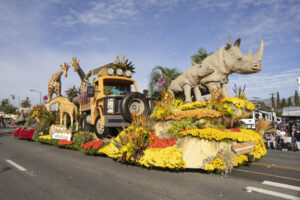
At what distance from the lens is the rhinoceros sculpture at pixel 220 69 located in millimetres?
6961

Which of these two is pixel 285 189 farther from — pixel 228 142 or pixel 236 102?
pixel 236 102

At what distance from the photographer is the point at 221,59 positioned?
7402mm

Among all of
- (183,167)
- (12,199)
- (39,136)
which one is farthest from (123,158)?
(39,136)

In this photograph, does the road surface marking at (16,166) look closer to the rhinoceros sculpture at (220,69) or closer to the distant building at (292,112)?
the rhinoceros sculpture at (220,69)

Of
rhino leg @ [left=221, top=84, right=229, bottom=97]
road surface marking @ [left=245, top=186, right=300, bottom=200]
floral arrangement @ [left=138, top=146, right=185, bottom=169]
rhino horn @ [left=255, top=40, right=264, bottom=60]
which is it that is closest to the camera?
road surface marking @ [left=245, top=186, right=300, bottom=200]

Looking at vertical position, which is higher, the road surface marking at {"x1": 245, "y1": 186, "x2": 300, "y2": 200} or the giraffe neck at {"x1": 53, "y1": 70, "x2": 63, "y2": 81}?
the giraffe neck at {"x1": 53, "y1": 70, "x2": 63, "y2": 81}

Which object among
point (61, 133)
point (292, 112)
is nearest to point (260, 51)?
point (61, 133)

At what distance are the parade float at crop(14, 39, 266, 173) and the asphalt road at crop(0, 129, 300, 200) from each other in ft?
1.10

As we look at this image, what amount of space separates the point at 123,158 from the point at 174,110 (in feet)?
8.32

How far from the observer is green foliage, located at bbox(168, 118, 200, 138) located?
19.8 feet

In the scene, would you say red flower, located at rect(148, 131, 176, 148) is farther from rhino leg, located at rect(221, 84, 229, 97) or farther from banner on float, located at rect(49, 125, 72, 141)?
banner on float, located at rect(49, 125, 72, 141)

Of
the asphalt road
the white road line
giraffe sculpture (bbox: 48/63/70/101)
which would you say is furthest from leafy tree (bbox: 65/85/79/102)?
the white road line

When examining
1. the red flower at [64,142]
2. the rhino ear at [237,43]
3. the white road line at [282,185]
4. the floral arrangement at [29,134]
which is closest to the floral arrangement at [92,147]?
the red flower at [64,142]

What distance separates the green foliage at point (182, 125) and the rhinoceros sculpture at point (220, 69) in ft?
5.10
